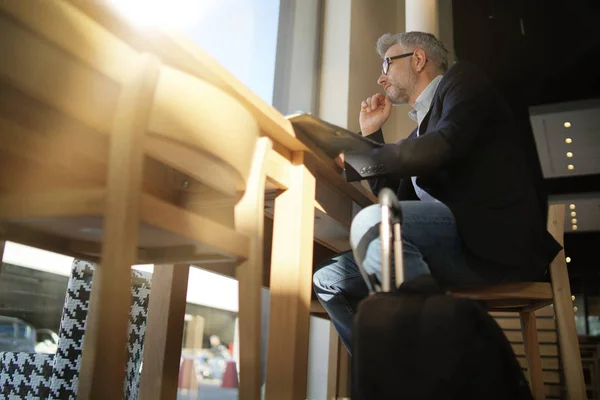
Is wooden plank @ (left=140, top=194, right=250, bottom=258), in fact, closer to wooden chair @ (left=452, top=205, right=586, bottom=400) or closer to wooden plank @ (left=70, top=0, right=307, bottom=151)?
wooden plank @ (left=70, top=0, right=307, bottom=151)

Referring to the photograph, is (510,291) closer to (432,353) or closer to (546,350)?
(432,353)

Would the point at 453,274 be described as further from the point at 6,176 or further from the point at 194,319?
the point at 194,319

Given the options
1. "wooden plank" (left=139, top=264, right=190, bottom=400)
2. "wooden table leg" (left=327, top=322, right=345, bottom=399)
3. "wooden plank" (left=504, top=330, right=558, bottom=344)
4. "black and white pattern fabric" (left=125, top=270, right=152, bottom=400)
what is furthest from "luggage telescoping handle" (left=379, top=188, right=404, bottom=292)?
"wooden plank" (left=504, top=330, right=558, bottom=344)

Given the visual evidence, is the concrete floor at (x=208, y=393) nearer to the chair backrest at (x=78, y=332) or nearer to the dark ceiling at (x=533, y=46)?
the chair backrest at (x=78, y=332)

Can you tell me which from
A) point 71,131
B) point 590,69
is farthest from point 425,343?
point 590,69

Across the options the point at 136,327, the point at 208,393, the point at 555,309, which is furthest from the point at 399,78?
the point at 208,393

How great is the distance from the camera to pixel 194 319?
252 cm

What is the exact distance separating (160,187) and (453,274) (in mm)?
713

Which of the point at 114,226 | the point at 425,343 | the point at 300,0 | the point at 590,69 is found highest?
the point at 590,69

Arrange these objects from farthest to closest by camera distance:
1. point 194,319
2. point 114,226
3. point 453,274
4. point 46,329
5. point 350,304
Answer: point 194,319 < point 46,329 < point 350,304 < point 453,274 < point 114,226

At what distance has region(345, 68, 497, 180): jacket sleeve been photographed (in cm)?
118

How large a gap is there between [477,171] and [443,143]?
0.38 ft

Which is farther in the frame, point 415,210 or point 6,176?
point 415,210

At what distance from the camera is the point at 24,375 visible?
4.66 ft
